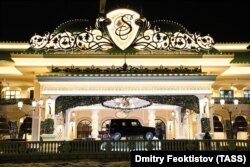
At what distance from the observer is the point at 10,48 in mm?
32156

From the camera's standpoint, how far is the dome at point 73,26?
95.3 ft

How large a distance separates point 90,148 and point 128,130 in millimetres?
4872

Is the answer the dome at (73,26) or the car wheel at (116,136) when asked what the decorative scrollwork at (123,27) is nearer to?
the dome at (73,26)

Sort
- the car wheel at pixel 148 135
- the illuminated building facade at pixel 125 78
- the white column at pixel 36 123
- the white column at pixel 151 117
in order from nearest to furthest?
the car wheel at pixel 148 135, the illuminated building facade at pixel 125 78, the white column at pixel 36 123, the white column at pixel 151 117

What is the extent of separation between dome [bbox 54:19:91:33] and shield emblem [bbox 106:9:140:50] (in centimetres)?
347

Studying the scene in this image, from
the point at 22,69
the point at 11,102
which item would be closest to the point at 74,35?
the point at 22,69

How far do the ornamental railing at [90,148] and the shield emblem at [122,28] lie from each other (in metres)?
9.91

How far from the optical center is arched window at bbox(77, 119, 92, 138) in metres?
33.6

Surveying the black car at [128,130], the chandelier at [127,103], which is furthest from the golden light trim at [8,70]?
the black car at [128,130]

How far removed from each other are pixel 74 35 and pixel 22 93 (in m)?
11.4

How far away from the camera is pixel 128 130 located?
24.0 m

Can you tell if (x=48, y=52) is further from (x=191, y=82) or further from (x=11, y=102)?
(x=191, y=82)

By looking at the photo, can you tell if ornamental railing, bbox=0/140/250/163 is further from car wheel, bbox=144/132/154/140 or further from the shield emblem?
the shield emblem

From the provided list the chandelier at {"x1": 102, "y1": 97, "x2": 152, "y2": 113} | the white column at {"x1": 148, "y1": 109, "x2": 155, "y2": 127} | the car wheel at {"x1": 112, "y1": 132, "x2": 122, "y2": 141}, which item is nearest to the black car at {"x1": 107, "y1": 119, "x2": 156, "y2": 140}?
the car wheel at {"x1": 112, "y1": 132, "x2": 122, "y2": 141}
